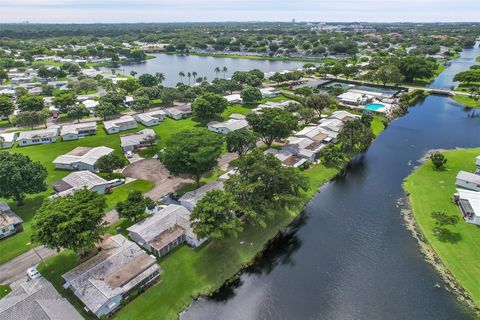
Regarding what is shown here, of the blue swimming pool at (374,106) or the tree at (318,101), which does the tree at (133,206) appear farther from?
the blue swimming pool at (374,106)

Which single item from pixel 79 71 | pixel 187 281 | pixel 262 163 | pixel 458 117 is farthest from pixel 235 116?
pixel 79 71

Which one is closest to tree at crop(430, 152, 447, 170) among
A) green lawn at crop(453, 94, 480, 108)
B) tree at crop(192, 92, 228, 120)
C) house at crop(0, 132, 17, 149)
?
tree at crop(192, 92, 228, 120)

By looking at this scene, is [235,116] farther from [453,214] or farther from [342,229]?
[453,214]

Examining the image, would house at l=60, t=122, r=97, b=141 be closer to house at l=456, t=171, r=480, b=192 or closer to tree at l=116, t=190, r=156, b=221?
tree at l=116, t=190, r=156, b=221

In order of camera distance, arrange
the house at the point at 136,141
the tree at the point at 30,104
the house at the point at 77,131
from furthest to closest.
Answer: the tree at the point at 30,104 < the house at the point at 77,131 < the house at the point at 136,141

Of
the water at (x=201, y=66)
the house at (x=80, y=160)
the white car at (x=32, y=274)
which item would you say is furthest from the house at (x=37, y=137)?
the water at (x=201, y=66)

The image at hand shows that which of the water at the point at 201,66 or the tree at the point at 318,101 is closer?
the tree at the point at 318,101

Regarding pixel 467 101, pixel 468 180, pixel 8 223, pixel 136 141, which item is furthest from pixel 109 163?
pixel 467 101
